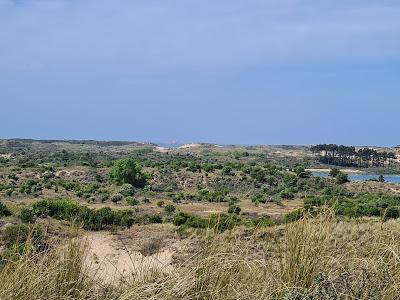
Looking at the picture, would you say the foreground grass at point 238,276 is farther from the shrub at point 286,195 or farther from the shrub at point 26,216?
the shrub at point 286,195

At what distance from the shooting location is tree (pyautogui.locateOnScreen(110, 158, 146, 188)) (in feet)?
197

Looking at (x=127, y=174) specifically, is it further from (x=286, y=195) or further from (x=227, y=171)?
(x=286, y=195)

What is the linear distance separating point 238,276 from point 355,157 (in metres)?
124

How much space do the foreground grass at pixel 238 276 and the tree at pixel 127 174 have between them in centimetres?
5606

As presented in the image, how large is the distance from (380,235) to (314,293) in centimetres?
166

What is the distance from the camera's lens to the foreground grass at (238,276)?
3.52 meters

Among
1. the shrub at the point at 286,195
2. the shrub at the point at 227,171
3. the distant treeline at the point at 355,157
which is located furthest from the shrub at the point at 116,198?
the distant treeline at the point at 355,157

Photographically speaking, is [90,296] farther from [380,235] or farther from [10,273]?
[380,235]

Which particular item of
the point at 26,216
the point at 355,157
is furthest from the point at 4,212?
the point at 355,157

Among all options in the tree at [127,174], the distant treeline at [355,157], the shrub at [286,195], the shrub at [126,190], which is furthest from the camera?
the distant treeline at [355,157]

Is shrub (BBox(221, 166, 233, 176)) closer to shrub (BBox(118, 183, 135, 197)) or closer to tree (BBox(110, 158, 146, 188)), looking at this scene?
tree (BBox(110, 158, 146, 188))

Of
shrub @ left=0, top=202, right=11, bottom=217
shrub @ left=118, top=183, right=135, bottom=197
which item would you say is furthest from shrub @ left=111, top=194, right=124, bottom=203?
shrub @ left=0, top=202, right=11, bottom=217

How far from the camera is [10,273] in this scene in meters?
3.83

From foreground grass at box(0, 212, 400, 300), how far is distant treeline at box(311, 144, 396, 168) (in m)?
118
